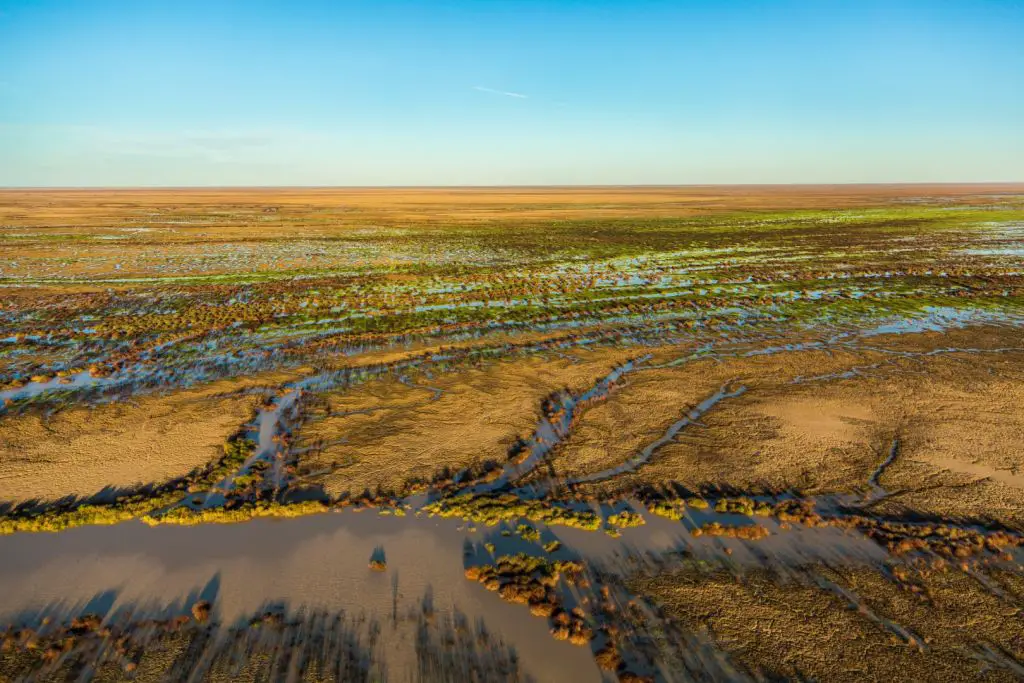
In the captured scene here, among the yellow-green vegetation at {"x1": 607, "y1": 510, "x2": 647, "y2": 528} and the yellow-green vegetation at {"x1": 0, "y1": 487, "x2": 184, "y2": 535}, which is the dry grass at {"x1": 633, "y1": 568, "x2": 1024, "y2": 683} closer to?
the yellow-green vegetation at {"x1": 607, "y1": 510, "x2": 647, "y2": 528}

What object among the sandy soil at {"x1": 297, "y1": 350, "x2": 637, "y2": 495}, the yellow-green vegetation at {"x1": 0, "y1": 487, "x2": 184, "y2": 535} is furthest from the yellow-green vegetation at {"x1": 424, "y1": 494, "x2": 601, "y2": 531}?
the yellow-green vegetation at {"x1": 0, "y1": 487, "x2": 184, "y2": 535}

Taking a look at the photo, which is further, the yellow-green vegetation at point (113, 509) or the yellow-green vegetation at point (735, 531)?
the yellow-green vegetation at point (113, 509)

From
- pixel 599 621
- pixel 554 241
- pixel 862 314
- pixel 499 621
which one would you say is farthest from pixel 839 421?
pixel 554 241

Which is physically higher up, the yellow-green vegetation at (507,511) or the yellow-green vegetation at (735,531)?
the yellow-green vegetation at (507,511)

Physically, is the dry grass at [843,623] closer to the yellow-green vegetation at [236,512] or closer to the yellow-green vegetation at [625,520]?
the yellow-green vegetation at [625,520]

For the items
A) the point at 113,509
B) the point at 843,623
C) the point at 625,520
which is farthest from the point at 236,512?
the point at 843,623

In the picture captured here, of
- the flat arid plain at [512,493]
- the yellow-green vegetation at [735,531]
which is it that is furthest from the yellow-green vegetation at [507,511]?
the yellow-green vegetation at [735,531]

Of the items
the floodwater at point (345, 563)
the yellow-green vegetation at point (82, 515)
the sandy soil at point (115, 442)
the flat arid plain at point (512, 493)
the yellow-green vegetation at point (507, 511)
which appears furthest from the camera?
the sandy soil at point (115, 442)
